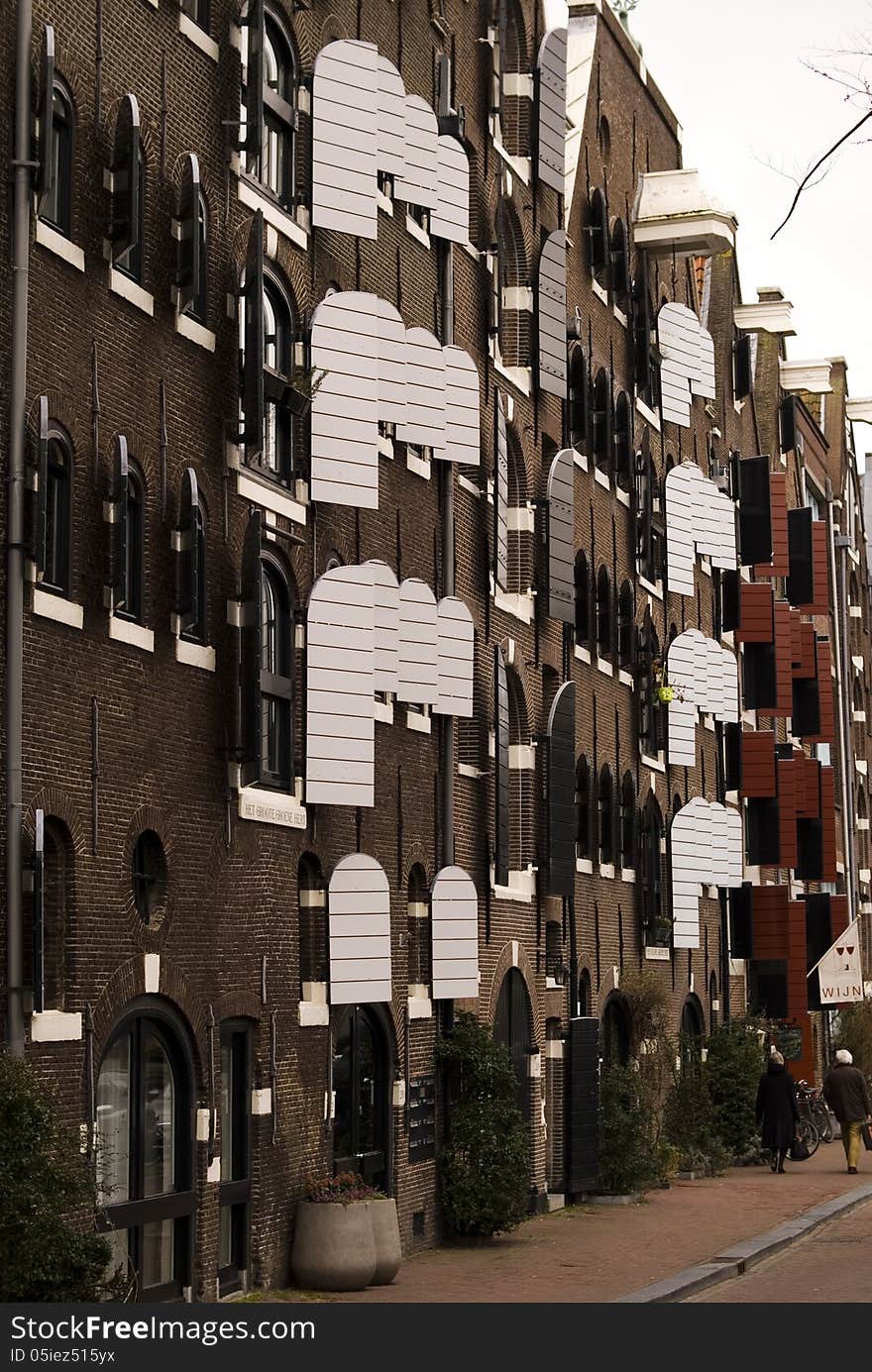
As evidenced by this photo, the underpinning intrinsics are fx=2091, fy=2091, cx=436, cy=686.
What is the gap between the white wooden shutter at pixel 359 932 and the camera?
2006 cm

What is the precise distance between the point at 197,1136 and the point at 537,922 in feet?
36.0

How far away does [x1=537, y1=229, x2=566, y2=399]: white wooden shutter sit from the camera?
92.8ft

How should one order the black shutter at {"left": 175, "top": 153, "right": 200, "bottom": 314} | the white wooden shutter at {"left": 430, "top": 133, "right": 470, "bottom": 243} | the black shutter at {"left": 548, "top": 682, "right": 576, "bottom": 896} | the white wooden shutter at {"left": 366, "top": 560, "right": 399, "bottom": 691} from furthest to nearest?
the black shutter at {"left": 548, "top": 682, "right": 576, "bottom": 896} → the white wooden shutter at {"left": 430, "top": 133, "right": 470, "bottom": 243} → the white wooden shutter at {"left": 366, "top": 560, "right": 399, "bottom": 691} → the black shutter at {"left": 175, "top": 153, "right": 200, "bottom": 314}

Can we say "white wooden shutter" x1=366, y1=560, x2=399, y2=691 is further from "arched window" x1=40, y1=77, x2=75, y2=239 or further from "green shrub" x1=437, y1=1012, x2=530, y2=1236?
"arched window" x1=40, y1=77, x2=75, y2=239

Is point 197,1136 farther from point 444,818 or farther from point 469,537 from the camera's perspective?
point 469,537

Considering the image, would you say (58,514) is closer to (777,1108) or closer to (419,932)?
(419,932)

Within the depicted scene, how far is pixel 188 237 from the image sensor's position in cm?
1733

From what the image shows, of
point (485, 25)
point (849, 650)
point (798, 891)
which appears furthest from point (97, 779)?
point (849, 650)

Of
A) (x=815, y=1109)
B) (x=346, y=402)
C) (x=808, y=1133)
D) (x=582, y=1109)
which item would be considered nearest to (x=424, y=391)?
(x=346, y=402)

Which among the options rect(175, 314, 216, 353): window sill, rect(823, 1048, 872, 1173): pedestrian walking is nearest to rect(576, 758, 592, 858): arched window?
rect(823, 1048, 872, 1173): pedestrian walking

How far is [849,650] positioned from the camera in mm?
60125

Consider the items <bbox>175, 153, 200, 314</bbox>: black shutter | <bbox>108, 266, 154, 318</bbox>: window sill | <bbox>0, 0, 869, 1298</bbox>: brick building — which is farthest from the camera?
<bbox>175, 153, 200, 314</bbox>: black shutter

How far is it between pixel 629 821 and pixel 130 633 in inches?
718

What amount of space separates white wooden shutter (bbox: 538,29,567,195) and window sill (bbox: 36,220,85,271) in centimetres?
1406
